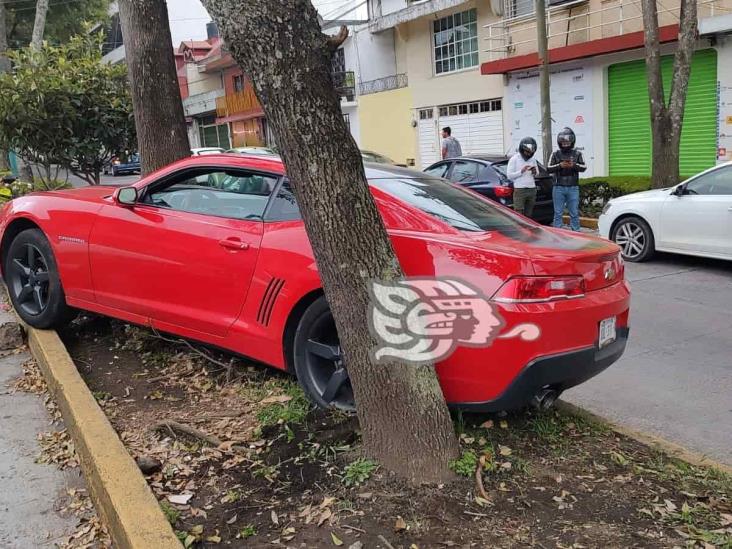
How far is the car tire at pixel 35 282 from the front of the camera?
18.6 feet

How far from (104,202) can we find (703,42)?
47.9ft

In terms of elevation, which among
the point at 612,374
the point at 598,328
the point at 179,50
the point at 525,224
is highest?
the point at 179,50

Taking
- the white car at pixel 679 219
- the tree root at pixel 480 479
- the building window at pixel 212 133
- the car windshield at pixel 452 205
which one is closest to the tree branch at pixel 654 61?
the white car at pixel 679 219

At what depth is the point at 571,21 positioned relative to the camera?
61.8 ft

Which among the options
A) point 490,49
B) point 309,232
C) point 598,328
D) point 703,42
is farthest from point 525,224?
point 490,49

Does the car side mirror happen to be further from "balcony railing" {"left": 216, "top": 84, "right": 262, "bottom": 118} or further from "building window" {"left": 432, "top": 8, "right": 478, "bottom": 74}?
"balcony railing" {"left": 216, "top": 84, "right": 262, "bottom": 118}

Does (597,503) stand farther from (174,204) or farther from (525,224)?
(174,204)

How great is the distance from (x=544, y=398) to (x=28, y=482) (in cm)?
271

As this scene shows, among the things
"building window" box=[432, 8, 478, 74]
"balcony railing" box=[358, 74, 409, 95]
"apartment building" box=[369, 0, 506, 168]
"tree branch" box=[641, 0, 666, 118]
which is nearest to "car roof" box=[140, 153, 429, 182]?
"tree branch" box=[641, 0, 666, 118]

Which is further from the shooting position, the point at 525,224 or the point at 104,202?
the point at 104,202

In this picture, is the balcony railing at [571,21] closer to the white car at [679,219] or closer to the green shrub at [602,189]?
the green shrub at [602,189]

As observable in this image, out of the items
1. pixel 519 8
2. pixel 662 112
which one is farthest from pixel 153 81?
pixel 519 8

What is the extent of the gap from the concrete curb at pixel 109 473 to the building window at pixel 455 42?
20.5 meters

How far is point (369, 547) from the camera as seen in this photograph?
2.81m
